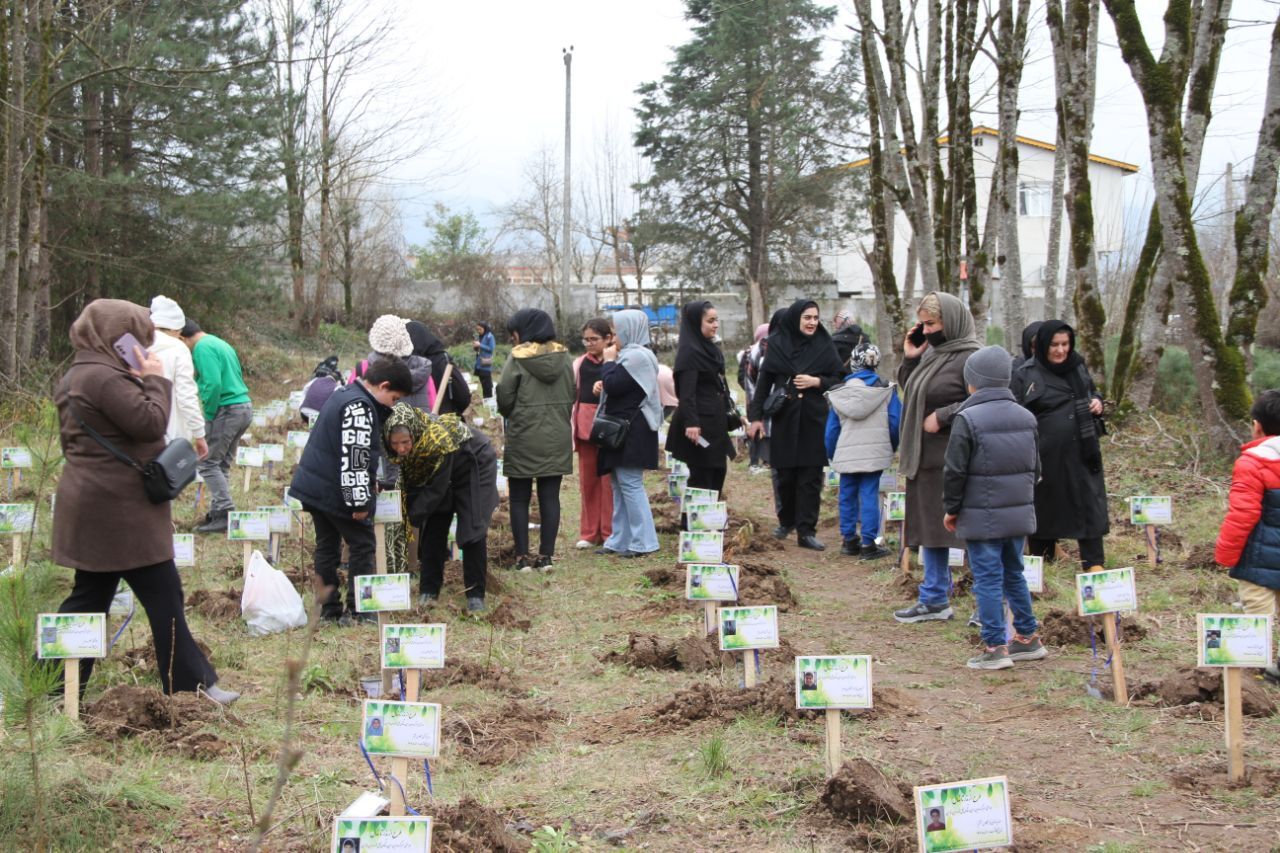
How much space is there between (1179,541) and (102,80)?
1687 cm

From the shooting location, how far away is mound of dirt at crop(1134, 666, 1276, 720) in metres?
4.87

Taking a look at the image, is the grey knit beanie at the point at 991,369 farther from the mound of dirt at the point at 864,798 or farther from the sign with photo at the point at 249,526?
the sign with photo at the point at 249,526

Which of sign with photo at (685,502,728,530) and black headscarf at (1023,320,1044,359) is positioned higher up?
black headscarf at (1023,320,1044,359)

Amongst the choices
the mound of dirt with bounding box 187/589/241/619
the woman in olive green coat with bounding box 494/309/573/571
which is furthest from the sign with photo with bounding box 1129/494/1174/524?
the mound of dirt with bounding box 187/589/241/619

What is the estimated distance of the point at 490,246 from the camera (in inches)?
1647

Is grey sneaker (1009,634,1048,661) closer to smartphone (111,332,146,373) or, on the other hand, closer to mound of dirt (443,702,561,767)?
mound of dirt (443,702,561,767)

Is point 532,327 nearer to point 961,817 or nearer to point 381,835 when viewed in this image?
point 381,835

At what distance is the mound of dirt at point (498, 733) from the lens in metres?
4.70

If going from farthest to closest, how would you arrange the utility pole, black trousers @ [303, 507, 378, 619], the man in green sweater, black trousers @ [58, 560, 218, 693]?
1. the utility pole
2. the man in green sweater
3. black trousers @ [303, 507, 378, 619]
4. black trousers @ [58, 560, 218, 693]

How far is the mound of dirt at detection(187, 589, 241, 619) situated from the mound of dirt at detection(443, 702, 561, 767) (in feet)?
7.57

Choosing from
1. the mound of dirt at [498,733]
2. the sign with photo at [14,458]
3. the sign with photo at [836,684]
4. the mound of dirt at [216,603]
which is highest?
the sign with photo at [14,458]

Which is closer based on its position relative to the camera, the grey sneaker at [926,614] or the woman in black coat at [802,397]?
the grey sneaker at [926,614]

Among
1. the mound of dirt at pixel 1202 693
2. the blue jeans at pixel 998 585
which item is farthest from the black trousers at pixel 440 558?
the mound of dirt at pixel 1202 693

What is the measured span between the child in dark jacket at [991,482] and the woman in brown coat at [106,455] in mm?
3612
